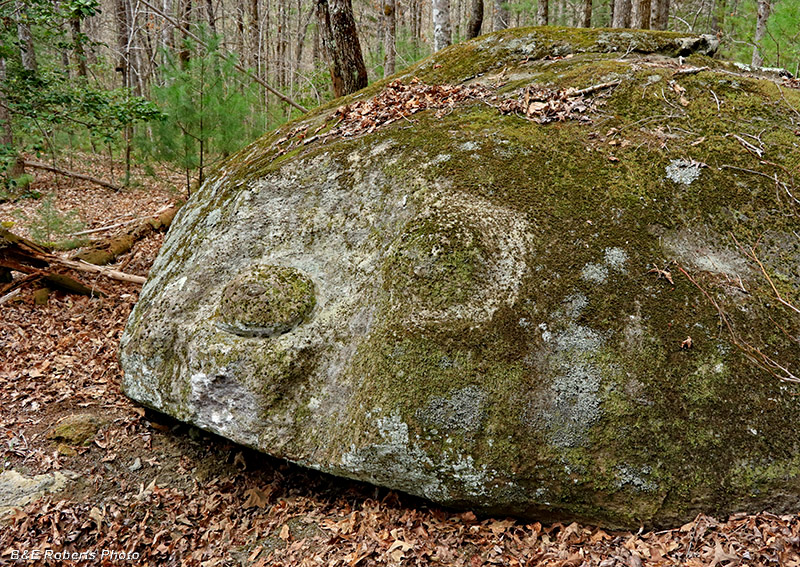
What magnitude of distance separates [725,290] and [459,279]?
5.10 feet

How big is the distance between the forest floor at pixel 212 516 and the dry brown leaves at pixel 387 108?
277 cm

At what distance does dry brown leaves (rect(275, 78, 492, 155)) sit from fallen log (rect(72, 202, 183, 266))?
3.34 metres

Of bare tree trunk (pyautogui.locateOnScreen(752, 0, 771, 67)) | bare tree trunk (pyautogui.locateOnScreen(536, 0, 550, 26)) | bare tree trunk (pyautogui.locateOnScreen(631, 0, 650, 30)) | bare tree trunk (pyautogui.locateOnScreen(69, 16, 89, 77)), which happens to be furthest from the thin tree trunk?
bare tree trunk (pyautogui.locateOnScreen(752, 0, 771, 67))

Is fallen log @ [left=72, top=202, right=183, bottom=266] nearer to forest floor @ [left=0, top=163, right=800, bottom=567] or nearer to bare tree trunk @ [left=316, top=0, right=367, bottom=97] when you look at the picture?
→ forest floor @ [left=0, top=163, right=800, bottom=567]

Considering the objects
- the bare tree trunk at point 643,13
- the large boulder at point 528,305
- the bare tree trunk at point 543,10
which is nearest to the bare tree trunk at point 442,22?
the bare tree trunk at point 643,13

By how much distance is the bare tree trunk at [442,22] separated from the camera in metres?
7.95

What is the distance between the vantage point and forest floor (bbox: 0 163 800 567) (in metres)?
2.56

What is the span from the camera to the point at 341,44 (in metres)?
6.79

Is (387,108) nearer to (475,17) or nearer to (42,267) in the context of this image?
(42,267)

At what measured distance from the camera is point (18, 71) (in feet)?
26.5

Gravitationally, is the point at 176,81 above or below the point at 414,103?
above

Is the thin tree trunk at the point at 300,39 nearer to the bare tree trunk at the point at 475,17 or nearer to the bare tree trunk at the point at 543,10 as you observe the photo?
the bare tree trunk at the point at 475,17

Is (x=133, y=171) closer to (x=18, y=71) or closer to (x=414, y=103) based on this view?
(x=18, y=71)

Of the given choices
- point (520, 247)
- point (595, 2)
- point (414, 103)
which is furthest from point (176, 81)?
point (595, 2)
